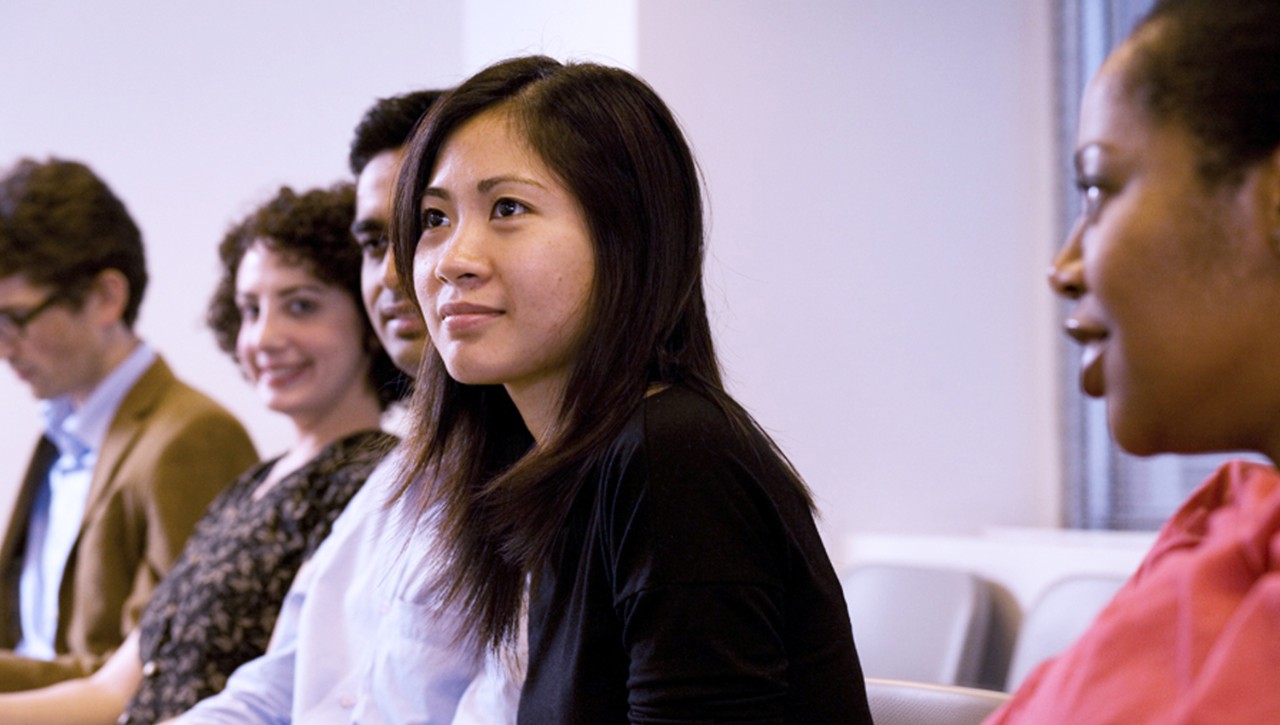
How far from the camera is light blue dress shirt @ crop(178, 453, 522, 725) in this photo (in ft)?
4.39

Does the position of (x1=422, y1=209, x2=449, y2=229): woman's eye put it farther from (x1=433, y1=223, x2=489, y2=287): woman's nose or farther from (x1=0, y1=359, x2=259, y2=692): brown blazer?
(x1=0, y1=359, x2=259, y2=692): brown blazer

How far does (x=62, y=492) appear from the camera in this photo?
8.91 ft

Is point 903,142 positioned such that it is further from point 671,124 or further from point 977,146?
point 671,124

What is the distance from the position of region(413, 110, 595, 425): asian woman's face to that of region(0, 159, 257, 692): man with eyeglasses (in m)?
1.38

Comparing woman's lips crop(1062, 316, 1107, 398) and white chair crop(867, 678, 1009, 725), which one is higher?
woman's lips crop(1062, 316, 1107, 398)

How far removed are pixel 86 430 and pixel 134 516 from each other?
374 mm

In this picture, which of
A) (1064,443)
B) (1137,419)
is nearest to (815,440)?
(1064,443)

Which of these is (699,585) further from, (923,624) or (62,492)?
(62,492)

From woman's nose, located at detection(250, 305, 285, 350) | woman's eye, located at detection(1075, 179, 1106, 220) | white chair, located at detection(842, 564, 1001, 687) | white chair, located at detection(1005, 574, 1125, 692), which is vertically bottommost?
white chair, located at detection(842, 564, 1001, 687)

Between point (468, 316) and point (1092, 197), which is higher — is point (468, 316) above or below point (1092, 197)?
below

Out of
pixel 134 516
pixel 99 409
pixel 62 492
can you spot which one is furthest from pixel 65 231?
pixel 134 516

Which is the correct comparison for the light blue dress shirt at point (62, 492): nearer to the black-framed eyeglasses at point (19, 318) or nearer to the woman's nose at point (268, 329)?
the black-framed eyeglasses at point (19, 318)

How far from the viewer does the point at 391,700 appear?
138 cm

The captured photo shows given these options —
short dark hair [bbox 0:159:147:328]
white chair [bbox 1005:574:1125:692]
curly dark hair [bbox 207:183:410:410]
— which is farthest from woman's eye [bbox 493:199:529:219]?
short dark hair [bbox 0:159:147:328]
